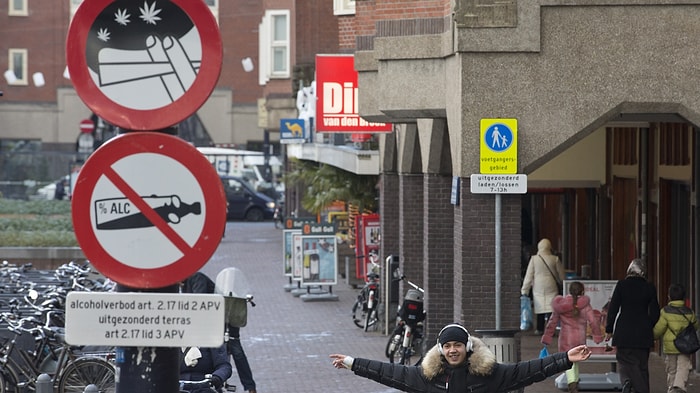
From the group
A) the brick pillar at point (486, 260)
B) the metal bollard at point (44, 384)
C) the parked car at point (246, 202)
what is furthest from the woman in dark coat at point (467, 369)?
the parked car at point (246, 202)

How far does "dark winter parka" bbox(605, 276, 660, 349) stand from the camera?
14.4 metres

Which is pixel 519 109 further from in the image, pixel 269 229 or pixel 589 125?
pixel 269 229

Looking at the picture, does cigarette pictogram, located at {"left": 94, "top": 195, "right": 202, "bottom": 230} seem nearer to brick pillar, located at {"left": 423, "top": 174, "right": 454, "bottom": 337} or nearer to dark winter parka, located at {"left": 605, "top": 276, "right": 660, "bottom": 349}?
dark winter parka, located at {"left": 605, "top": 276, "right": 660, "bottom": 349}

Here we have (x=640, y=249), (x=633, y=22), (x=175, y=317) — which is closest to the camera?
(x=175, y=317)

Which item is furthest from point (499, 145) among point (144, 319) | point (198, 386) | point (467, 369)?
point (144, 319)

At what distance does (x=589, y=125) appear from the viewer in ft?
46.3

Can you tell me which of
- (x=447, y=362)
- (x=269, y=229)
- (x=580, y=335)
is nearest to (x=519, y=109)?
(x=580, y=335)

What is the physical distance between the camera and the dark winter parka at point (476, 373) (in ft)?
24.0

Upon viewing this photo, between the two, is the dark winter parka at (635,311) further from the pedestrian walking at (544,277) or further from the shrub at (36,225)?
the shrub at (36,225)

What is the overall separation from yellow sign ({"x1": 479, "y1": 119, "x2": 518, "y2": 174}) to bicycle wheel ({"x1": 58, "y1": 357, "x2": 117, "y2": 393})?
14.1 feet

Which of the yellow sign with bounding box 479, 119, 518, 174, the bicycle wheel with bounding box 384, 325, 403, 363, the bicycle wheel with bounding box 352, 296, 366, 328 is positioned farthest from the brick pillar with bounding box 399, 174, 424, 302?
the yellow sign with bounding box 479, 119, 518, 174

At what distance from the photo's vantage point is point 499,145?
14.1 meters

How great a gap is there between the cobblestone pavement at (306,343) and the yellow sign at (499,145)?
10.8 feet

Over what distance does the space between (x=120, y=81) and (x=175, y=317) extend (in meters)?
0.84
